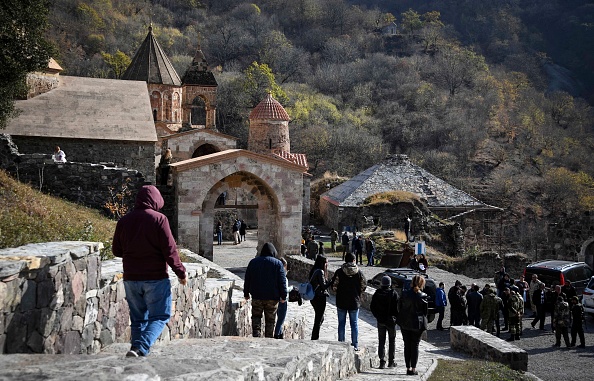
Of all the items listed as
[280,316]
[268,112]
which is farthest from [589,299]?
[268,112]

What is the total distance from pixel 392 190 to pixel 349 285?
2527cm

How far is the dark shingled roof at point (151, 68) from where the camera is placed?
3991 cm

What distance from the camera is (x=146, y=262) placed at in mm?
5785

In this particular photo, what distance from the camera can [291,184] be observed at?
21.9 meters

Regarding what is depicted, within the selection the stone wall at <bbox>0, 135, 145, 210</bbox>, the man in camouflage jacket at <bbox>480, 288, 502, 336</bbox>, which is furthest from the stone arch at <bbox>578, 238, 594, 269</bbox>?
the stone wall at <bbox>0, 135, 145, 210</bbox>

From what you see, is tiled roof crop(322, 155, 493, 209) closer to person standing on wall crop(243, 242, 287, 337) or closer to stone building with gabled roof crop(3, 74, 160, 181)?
stone building with gabled roof crop(3, 74, 160, 181)

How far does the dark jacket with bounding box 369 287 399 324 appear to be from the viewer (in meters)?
9.09

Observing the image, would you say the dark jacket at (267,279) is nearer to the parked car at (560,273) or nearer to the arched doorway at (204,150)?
the parked car at (560,273)

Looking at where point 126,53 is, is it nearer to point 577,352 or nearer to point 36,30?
point 36,30

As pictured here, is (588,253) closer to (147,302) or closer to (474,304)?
(474,304)

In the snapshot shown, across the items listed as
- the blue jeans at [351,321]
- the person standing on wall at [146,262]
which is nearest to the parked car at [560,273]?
the blue jeans at [351,321]

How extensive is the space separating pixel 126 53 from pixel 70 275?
7070 cm

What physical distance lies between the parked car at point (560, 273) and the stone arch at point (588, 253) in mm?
8100

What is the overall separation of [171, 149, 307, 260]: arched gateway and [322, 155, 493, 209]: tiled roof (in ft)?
35.9
